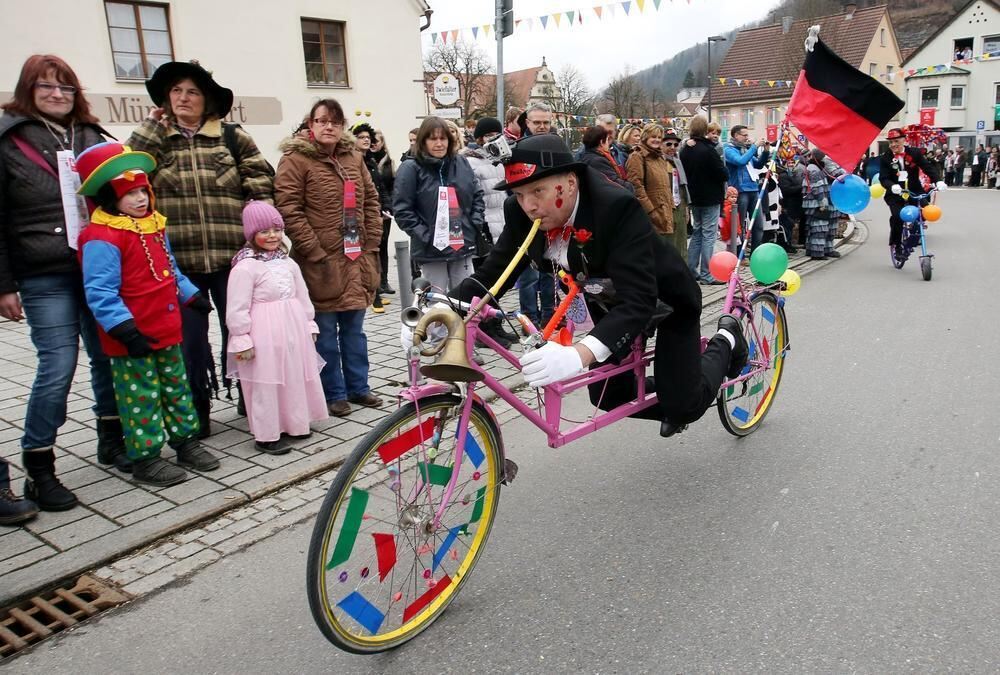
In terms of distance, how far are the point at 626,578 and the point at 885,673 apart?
1012 mm

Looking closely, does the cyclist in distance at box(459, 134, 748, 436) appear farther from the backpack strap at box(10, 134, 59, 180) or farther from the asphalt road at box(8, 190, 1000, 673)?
the backpack strap at box(10, 134, 59, 180)

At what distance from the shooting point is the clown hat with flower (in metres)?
3.75

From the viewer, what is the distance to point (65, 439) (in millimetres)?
4934

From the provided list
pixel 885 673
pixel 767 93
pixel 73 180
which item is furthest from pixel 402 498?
pixel 767 93

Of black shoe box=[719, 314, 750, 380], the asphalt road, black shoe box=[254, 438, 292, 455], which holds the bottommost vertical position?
the asphalt road

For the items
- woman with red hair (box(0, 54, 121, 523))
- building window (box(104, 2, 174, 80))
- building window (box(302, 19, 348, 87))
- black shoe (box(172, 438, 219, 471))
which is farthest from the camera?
building window (box(302, 19, 348, 87))

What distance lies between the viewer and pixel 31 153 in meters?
3.87

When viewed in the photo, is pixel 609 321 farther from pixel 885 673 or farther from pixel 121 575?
pixel 121 575

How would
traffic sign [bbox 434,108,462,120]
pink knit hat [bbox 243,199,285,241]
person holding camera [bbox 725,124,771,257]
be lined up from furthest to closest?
traffic sign [bbox 434,108,462,120] < person holding camera [bbox 725,124,771,257] < pink knit hat [bbox 243,199,285,241]

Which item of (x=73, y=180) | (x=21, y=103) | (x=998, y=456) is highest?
(x=21, y=103)

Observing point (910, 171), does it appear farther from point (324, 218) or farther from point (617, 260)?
point (617, 260)

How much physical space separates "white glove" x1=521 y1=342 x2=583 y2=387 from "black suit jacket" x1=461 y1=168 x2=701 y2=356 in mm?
272

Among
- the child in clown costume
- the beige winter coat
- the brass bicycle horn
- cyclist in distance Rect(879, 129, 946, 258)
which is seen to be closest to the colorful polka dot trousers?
the child in clown costume

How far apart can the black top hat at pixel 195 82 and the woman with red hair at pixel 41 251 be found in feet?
1.69
